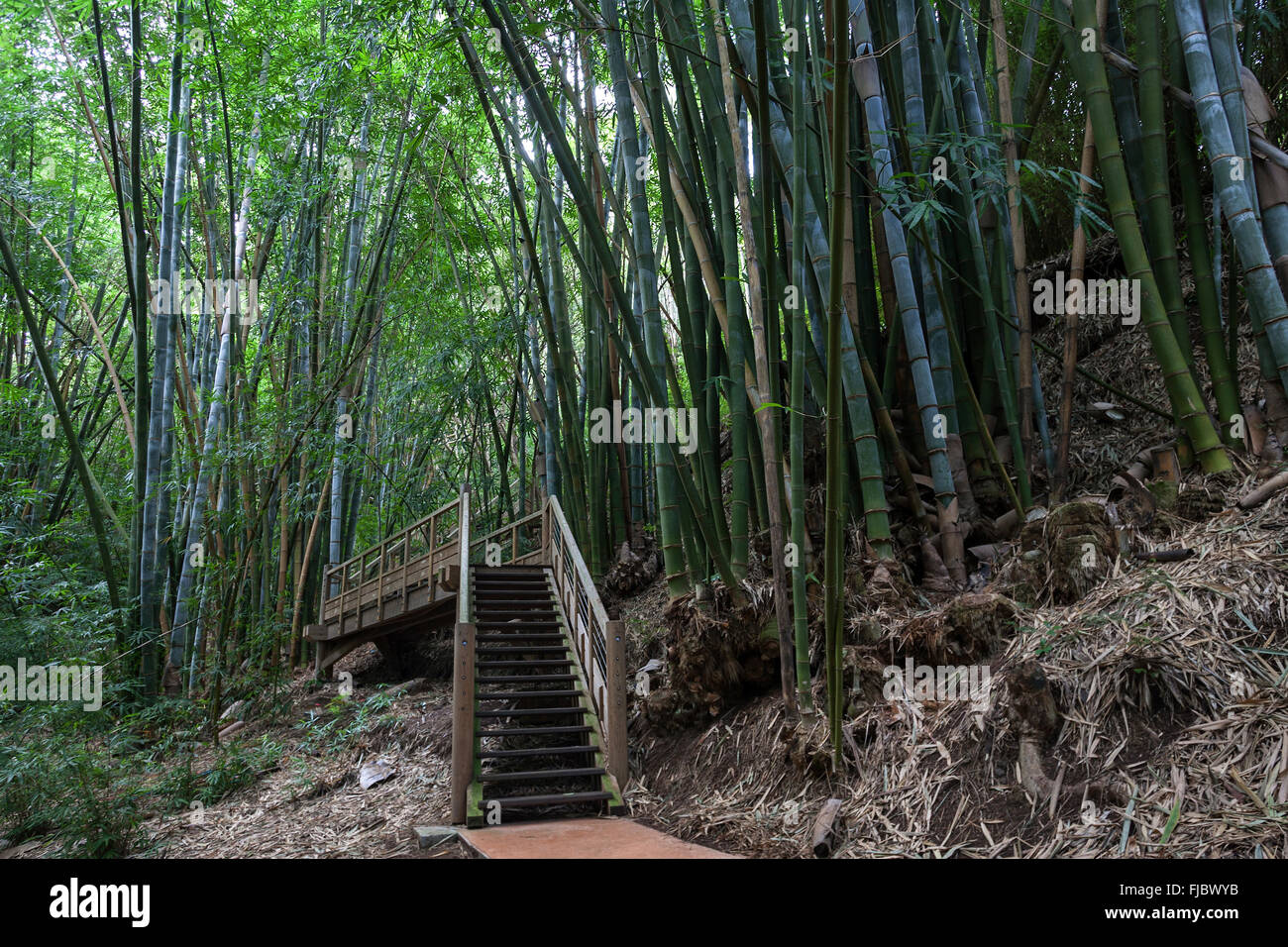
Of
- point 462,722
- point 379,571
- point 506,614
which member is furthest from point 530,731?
point 379,571

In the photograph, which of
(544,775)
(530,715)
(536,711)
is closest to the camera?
(544,775)

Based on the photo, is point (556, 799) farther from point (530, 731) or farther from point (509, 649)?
point (509, 649)

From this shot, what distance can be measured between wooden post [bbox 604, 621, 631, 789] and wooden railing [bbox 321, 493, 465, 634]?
7.87ft

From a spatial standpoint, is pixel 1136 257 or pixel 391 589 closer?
pixel 1136 257

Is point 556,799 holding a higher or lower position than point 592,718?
lower

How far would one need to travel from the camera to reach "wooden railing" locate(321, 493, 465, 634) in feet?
20.9

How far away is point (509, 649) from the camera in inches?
185

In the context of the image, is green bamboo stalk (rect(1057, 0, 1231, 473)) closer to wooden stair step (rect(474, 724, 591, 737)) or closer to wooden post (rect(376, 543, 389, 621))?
wooden stair step (rect(474, 724, 591, 737))

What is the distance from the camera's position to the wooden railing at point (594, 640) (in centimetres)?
376

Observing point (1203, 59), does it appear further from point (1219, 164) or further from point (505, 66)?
point (505, 66)

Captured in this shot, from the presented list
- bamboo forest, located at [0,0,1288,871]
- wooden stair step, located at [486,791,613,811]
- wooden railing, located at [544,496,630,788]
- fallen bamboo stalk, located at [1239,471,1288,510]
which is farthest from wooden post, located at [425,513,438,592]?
fallen bamboo stalk, located at [1239,471,1288,510]

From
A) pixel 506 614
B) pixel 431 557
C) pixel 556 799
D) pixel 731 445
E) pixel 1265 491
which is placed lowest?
pixel 556 799

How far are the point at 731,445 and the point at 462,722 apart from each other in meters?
1.94

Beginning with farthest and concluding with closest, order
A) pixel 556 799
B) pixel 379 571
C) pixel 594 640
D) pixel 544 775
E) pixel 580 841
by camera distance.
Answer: pixel 379 571, pixel 594 640, pixel 544 775, pixel 556 799, pixel 580 841
